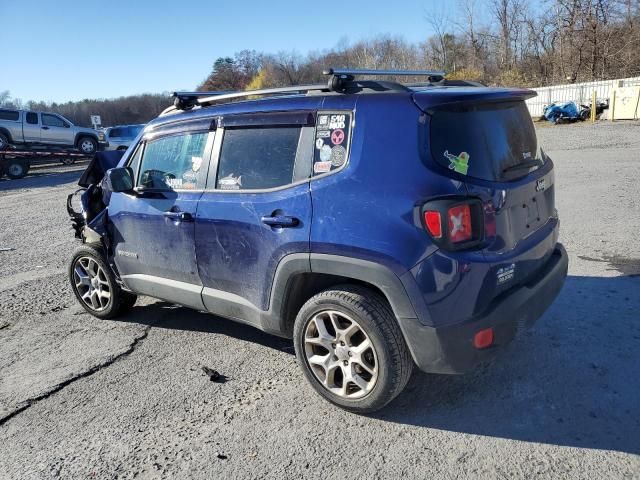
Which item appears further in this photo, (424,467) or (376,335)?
(376,335)

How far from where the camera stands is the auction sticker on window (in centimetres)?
297

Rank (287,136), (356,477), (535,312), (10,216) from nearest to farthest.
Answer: (356,477), (535,312), (287,136), (10,216)

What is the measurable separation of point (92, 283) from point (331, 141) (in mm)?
3086

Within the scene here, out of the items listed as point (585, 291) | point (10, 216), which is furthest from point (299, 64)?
point (585, 291)

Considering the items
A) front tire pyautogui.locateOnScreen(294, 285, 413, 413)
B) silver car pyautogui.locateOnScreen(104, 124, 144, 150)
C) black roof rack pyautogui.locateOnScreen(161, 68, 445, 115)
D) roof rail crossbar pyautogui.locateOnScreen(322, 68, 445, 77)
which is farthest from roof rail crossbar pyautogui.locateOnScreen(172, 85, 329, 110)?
silver car pyautogui.locateOnScreen(104, 124, 144, 150)

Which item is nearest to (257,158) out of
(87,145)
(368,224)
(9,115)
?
(368,224)

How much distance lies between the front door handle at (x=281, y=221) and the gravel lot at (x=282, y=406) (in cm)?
112

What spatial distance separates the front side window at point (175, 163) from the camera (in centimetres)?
379

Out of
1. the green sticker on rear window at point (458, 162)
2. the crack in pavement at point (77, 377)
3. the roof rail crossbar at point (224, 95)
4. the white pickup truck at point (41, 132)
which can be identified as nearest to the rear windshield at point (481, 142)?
the green sticker on rear window at point (458, 162)

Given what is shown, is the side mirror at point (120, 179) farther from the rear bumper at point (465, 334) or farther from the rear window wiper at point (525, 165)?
the rear window wiper at point (525, 165)

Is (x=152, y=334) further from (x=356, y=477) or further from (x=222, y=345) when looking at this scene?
(x=356, y=477)

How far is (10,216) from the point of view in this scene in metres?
11.8

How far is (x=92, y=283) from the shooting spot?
4891 millimetres

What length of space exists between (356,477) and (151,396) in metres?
1.61
